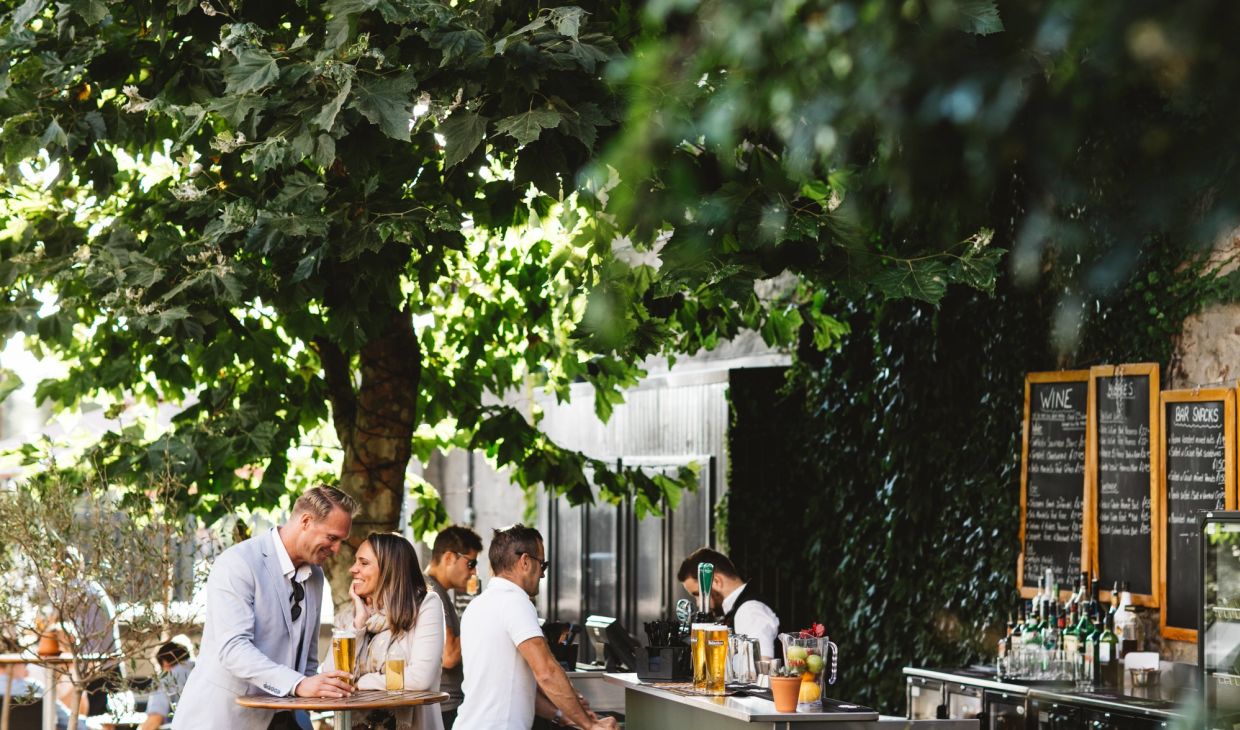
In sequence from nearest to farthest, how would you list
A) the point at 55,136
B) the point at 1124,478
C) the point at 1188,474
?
the point at 55,136, the point at 1188,474, the point at 1124,478

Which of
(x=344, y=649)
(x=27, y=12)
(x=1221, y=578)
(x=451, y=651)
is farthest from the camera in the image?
(x=451, y=651)

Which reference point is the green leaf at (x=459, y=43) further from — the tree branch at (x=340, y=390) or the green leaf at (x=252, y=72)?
the tree branch at (x=340, y=390)

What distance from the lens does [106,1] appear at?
4820 millimetres

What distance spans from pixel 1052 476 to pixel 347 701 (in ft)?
13.8

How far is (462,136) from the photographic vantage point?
4.16 metres

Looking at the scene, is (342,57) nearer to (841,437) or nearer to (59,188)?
(59,188)

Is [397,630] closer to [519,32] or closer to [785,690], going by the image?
[785,690]

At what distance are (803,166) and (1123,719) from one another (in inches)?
199

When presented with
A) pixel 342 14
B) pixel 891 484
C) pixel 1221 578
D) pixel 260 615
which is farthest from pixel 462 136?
pixel 891 484

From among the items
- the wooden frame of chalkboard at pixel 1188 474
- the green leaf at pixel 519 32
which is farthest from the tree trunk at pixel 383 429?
the wooden frame of chalkboard at pixel 1188 474

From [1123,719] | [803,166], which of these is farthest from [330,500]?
[803,166]

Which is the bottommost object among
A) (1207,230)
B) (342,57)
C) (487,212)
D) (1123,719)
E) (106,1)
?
(1123,719)

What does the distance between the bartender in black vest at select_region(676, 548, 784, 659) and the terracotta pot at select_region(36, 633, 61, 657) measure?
331 centimetres

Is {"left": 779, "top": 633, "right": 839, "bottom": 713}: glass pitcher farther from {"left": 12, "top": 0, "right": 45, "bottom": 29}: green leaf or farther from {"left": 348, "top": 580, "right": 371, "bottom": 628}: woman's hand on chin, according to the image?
{"left": 12, "top": 0, "right": 45, "bottom": 29}: green leaf
